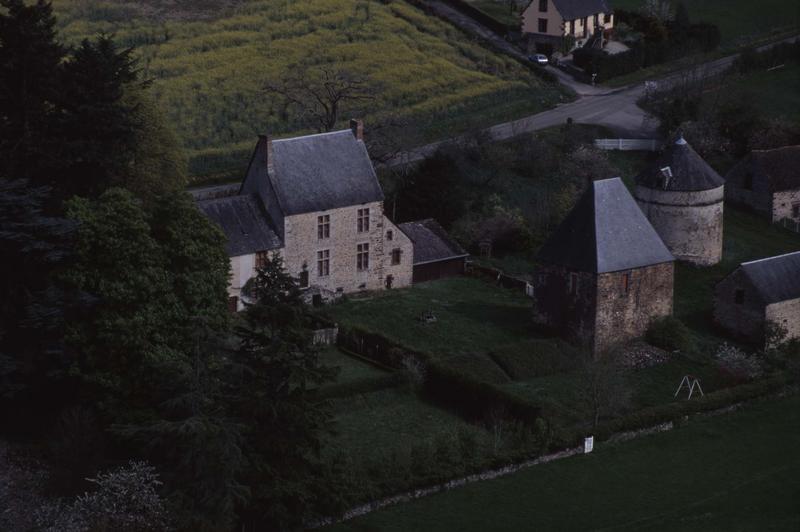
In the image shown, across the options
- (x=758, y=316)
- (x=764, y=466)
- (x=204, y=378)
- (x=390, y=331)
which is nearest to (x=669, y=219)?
(x=758, y=316)

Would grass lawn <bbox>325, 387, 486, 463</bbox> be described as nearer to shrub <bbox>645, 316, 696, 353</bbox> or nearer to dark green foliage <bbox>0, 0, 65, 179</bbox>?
shrub <bbox>645, 316, 696, 353</bbox>

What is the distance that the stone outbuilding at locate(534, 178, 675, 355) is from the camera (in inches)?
2650

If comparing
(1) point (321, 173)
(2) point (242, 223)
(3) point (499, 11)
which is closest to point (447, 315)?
(1) point (321, 173)

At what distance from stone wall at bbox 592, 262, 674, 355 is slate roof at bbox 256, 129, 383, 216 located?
11.4m

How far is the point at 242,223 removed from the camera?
225 feet

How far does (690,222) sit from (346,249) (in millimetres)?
17841

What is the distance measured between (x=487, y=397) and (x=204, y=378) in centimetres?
1552

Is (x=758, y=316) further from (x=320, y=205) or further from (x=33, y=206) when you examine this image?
(x=33, y=206)

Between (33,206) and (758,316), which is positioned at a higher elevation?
(33,206)

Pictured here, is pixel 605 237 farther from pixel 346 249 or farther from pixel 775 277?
pixel 346 249

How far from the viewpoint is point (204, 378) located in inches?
1898

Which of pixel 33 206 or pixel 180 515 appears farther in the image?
pixel 33 206

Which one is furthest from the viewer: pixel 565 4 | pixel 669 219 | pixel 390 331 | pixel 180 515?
pixel 565 4

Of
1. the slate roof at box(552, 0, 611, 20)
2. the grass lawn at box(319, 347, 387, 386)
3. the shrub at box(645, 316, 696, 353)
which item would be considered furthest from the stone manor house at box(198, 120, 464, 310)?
the slate roof at box(552, 0, 611, 20)
